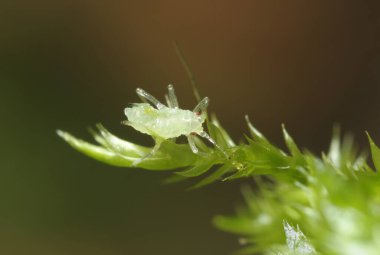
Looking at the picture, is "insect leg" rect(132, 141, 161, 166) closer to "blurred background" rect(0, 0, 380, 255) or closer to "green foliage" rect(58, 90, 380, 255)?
"green foliage" rect(58, 90, 380, 255)

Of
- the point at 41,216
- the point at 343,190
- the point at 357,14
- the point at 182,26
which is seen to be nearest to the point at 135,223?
Answer: the point at 41,216

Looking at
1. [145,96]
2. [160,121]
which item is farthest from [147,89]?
[160,121]

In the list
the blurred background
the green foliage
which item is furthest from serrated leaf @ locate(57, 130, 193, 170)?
the blurred background

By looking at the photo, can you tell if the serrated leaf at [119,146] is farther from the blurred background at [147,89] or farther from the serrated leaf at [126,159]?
the blurred background at [147,89]

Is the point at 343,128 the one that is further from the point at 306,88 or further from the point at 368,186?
the point at 368,186

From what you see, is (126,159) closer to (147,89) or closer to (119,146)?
(119,146)

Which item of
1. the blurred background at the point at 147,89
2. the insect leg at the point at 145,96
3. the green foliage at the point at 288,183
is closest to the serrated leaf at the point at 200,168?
the green foliage at the point at 288,183
